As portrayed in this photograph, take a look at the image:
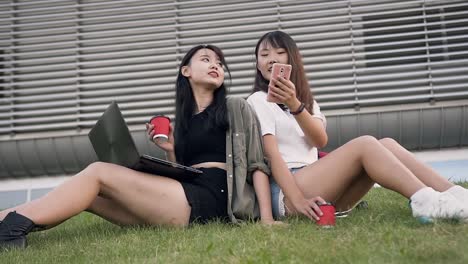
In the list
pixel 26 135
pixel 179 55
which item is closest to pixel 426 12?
pixel 179 55

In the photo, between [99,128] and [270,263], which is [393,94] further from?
[270,263]

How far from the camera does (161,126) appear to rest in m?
3.35

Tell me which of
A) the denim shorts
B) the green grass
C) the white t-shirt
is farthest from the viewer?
the white t-shirt

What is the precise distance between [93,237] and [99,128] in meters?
0.66

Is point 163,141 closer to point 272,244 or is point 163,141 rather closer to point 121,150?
point 121,150

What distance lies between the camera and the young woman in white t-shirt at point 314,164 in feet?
9.80

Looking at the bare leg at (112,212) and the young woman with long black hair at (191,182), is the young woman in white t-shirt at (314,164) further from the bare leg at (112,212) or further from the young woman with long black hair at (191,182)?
the bare leg at (112,212)

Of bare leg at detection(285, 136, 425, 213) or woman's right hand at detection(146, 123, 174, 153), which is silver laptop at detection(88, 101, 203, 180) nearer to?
woman's right hand at detection(146, 123, 174, 153)

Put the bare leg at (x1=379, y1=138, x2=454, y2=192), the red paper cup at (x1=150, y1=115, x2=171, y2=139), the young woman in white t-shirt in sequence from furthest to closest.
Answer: the red paper cup at (x1=150, y1=115, x2=171, y2=139), the bare leg at (x1=379, y1=138, x2=454, y2=192), the young woman in white t-shirt

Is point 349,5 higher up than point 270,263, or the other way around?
→ point 349,5

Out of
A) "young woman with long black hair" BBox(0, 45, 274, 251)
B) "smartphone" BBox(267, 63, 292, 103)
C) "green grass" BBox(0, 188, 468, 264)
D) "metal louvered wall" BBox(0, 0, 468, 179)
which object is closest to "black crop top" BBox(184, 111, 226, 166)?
"young woman with long black hair" BBox(0, 45, 274, 251)

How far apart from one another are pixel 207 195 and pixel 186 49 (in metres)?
5.26

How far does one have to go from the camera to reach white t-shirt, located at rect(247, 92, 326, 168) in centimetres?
354

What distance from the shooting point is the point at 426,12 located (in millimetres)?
8156
